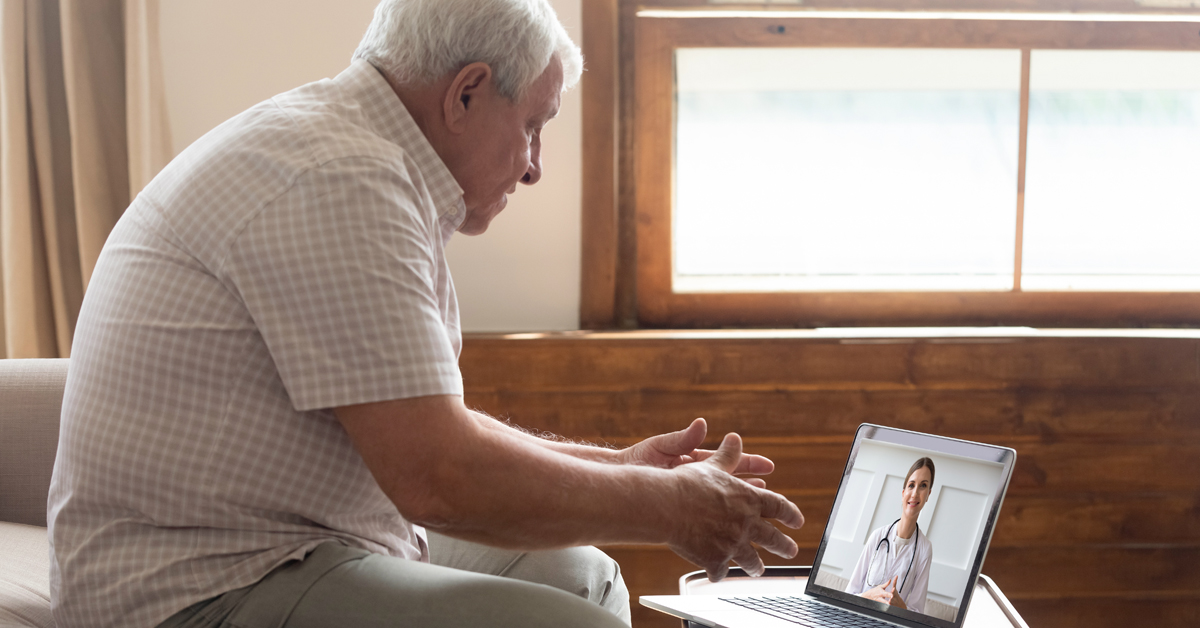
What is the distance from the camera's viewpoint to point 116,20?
174 cm

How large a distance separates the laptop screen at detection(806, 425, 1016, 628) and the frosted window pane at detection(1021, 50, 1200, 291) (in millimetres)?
1104

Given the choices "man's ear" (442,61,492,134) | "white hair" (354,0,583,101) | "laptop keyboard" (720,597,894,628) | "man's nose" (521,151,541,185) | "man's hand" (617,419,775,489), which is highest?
"white hair" (354,0,583,101)

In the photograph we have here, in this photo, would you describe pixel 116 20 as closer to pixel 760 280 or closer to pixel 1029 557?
pixel 760 280

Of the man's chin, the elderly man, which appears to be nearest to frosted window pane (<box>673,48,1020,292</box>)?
the man's chin

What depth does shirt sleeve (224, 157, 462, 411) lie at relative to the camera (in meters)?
0.71

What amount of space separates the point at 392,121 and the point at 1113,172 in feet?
5.77

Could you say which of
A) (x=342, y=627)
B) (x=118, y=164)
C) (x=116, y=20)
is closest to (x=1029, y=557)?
(x=342, y=627)

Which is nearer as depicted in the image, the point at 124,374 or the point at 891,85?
the point at 124,374

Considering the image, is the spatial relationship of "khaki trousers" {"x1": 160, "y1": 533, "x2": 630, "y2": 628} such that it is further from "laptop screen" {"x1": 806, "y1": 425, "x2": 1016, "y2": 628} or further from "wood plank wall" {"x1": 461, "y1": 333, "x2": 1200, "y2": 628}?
"wood plank wall" {"x1": 461, "y1": 333, "x2": 1200, "y2": 628}

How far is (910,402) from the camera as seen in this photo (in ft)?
5.64

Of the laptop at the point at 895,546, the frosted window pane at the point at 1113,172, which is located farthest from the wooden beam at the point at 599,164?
the frosted window pane at the point at 1113,172

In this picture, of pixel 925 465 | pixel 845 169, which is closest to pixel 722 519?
pixel 925 465

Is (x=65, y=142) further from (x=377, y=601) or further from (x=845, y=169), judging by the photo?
(x=845, y=169)

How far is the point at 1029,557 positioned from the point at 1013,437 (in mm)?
269
